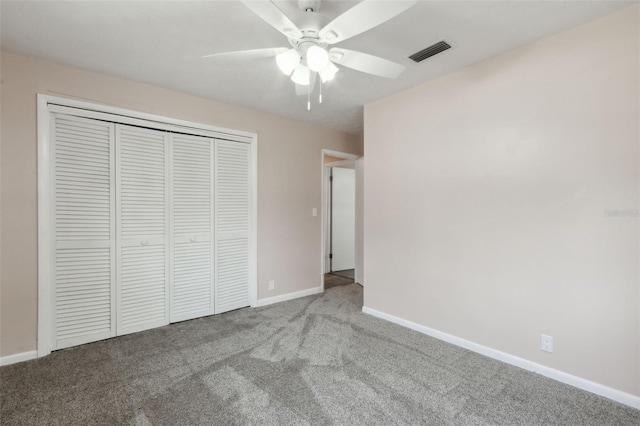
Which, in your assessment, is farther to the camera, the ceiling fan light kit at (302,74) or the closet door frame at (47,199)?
the closet door frame at (47,199)

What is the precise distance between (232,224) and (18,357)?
6.79ft

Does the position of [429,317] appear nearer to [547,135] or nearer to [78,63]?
[547,135]

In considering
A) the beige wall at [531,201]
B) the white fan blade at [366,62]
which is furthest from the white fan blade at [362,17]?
the beige wall at [531,201]

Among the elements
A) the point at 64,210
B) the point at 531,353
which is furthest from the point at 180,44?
the point at 531,353

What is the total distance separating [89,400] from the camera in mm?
1896

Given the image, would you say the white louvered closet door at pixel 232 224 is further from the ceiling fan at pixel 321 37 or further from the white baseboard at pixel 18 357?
the ceiling fan at pixel 321 37

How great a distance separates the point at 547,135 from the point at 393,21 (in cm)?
137

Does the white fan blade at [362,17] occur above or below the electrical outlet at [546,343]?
above

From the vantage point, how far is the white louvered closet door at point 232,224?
3.46m

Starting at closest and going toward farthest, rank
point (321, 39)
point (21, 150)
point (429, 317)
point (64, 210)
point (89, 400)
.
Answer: point (321, 39), point (89, 400), point (21, 150), point (64, 210), point (429, 317)

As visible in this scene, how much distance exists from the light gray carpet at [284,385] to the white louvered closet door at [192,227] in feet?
1.50

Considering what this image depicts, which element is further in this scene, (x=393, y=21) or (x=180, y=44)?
(x=180, y=44)

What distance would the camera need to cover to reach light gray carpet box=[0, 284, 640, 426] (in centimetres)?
175

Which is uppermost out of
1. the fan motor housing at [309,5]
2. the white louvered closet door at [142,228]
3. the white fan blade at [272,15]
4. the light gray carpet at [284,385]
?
the fan motor housing at [309,5]
